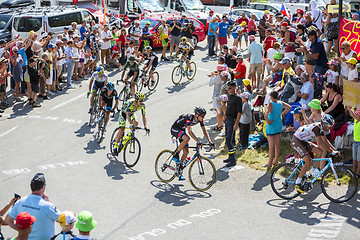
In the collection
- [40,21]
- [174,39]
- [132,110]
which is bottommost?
[132,110]

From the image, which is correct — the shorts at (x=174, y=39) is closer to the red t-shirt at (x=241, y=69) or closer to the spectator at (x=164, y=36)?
the spectator at (x=164, y=36)

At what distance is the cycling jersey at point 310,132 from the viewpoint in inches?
391

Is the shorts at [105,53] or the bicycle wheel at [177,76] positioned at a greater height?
the shorts at [105,53]

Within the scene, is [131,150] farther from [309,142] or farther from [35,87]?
[35,87]

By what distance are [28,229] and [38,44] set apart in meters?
13.4

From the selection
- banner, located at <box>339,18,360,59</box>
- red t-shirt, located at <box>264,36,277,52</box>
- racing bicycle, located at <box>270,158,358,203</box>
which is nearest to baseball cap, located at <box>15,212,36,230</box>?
racing bicycle, located at <box>270,158,358,203</box>

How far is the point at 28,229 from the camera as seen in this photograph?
6191mm

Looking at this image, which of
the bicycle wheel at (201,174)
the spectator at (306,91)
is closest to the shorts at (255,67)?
the spectator at (306,91)

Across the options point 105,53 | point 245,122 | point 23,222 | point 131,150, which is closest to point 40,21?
point 105,53

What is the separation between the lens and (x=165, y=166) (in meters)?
11.5

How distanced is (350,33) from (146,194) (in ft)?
23.5

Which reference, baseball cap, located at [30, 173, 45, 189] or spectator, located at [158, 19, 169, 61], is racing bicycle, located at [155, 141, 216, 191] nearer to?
baseball cap, located at [30, 173, 45, 189]

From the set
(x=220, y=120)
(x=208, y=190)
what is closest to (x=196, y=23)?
(x=220, y=120)

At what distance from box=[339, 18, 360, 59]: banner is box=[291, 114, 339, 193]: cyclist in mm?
4279
